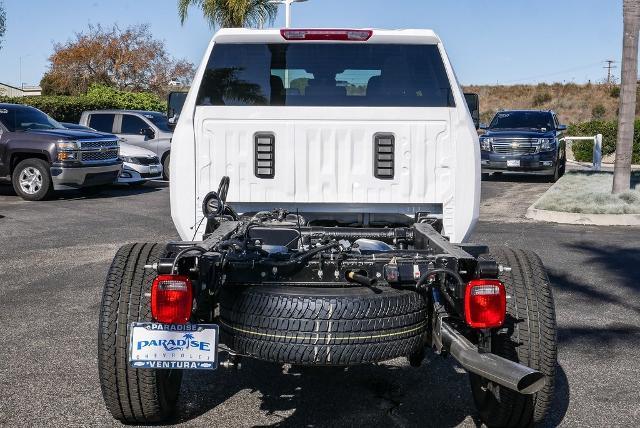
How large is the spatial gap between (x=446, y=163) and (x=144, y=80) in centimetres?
4011

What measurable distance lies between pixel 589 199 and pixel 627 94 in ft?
6.47

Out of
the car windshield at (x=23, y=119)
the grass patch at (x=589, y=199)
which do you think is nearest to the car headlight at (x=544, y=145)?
the grass patch at (x=589, y=199)

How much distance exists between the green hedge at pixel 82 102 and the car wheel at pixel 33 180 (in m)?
11.4

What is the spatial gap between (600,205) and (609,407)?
29.1 ft

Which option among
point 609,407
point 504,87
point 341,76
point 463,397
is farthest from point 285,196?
point 504,87

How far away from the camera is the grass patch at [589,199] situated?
12.7 metres

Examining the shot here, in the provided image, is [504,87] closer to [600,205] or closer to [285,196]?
[600,205]

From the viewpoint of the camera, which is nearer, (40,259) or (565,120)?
(40,259)

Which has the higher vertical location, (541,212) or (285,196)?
(285,196)

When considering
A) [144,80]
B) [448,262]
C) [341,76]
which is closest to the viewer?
[448,262]

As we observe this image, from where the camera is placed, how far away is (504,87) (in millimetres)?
65875

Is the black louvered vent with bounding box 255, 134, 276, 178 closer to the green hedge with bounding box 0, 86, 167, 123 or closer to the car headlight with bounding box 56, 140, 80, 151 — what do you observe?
the car headlight with bounding box 56, 140, 80, 151

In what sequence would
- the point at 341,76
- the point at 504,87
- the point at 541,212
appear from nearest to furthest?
the point at 341,76
the point at 541,212
the point at 504,87

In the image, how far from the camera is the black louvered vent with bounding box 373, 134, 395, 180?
536cm
